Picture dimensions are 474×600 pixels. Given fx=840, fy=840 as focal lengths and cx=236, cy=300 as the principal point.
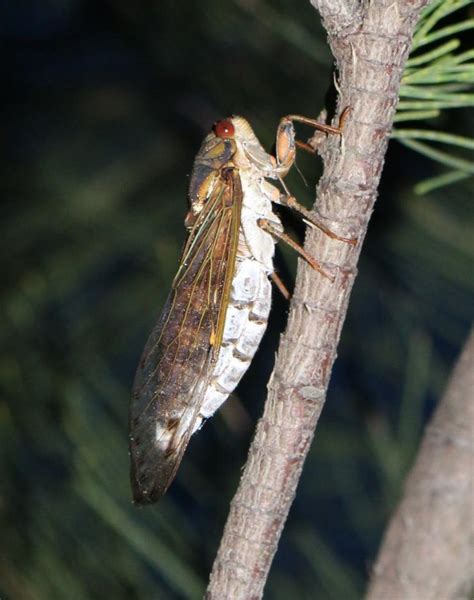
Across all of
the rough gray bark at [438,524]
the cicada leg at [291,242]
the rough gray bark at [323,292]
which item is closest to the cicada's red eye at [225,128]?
the cicada leg at [291,242]

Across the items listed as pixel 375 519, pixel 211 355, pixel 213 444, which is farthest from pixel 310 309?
pixel 375 519

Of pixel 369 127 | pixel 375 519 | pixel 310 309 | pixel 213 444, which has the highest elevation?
pixel 369 127

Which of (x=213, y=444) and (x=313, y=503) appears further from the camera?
(x=313, y=503)

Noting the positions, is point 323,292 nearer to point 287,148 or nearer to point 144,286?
point 287,148

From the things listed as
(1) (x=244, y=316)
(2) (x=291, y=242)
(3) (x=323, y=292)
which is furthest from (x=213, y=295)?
(3) (x=323, y=292)

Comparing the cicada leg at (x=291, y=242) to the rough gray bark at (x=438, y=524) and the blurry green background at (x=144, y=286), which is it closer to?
the blurry green background at (x=144, y=286)

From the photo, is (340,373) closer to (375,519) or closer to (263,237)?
(375,519)

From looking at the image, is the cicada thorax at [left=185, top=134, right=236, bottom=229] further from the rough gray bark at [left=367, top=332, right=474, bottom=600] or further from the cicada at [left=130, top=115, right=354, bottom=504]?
the rough gray bark at [left=367, top=332, right=474, bottom=600]
